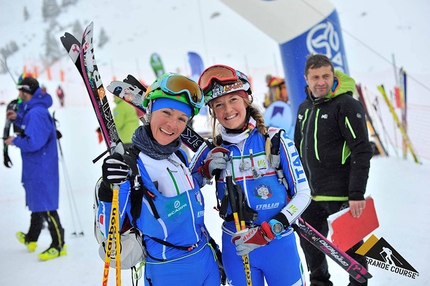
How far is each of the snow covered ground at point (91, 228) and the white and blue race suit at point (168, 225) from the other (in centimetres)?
229

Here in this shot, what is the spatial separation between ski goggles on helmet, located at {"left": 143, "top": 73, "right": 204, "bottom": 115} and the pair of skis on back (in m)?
0.30

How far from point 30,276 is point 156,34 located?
2752cm

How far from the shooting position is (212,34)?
27906 mm

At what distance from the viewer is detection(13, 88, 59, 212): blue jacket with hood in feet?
15.8

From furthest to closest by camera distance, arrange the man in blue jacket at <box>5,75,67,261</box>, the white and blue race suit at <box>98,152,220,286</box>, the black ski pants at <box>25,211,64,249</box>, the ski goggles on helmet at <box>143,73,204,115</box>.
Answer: the black ski pants at <box>25,211,64,249</box>, the man in blue jacket at <box>5,75,67,261</box>, the ski goggles on helmet at <box>143,73,204,115</box>, the white and blue race suit at <box>98,152,220,286</box>

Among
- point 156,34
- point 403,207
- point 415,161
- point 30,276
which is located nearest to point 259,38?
point 156,34

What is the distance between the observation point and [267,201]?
219 centimetres

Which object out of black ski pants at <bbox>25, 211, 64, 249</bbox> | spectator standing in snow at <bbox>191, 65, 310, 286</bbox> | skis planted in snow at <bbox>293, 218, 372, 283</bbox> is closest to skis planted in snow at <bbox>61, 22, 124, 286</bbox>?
spectator standing in snow at <bbox>191, 65, 310, 286</bbox>

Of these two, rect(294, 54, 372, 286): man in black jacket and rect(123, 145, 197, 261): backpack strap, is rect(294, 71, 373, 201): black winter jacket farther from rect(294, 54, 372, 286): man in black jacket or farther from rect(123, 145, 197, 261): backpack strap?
rect(123, 145, 197, 261): backpack strap

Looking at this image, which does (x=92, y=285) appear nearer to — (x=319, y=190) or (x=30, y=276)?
(x=30, y=276)

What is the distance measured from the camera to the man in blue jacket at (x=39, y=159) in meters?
4.83

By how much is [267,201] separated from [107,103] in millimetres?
1061

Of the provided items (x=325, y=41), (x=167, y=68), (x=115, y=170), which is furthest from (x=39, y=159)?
(x=167, y=68)

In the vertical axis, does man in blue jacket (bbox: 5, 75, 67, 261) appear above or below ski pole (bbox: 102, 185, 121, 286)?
above
